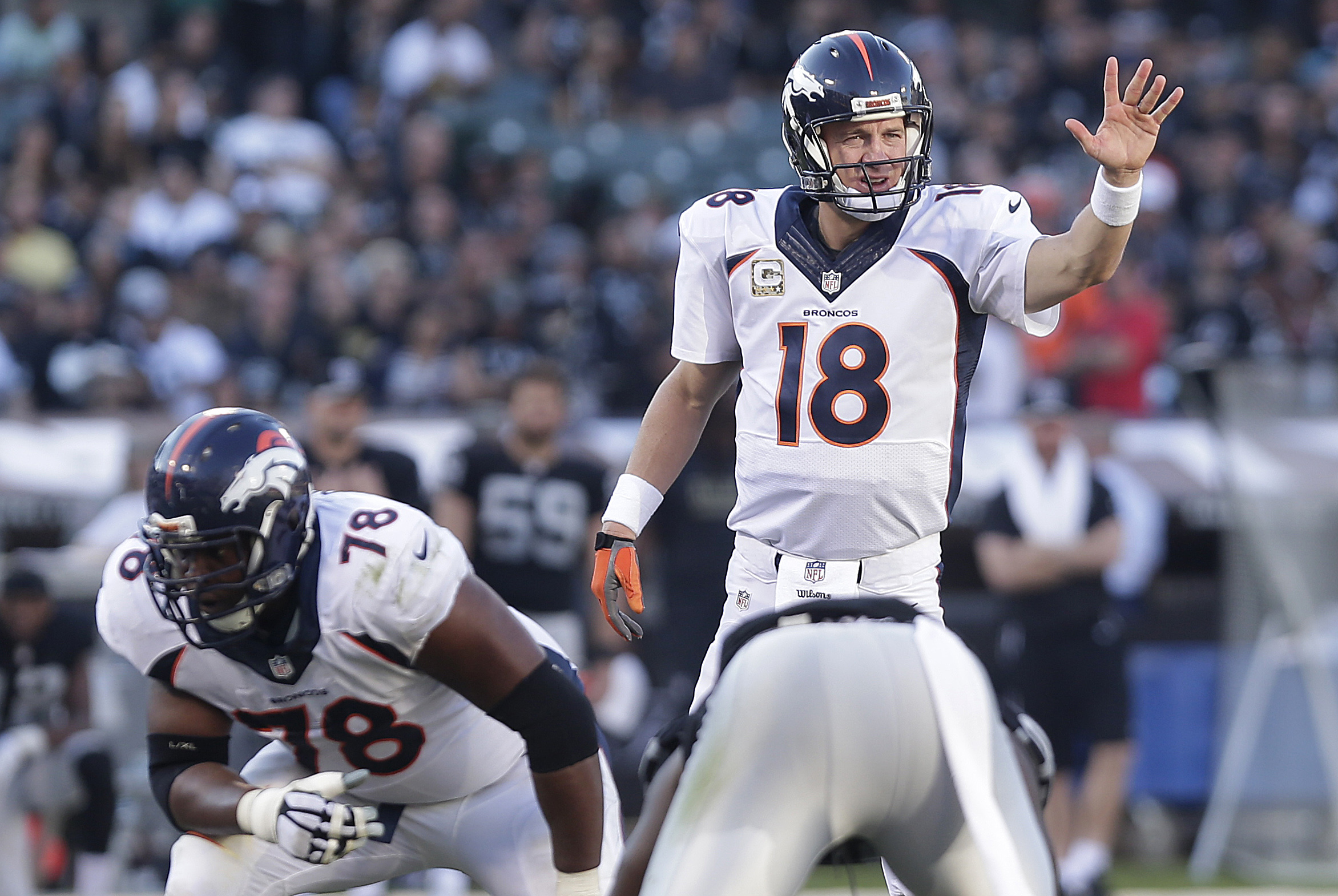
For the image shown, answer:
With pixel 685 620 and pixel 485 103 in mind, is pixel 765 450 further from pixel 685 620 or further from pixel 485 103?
pixel 485 103

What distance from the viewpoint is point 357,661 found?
322 centimetres

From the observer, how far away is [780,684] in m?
2.36

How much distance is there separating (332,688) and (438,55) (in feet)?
25.9

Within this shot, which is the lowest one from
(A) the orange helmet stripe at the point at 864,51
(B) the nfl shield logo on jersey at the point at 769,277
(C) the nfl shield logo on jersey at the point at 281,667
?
(C) the nfl shield logo on jersey at the point at 281,667

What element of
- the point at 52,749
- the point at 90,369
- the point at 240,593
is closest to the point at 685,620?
the point at 52,749

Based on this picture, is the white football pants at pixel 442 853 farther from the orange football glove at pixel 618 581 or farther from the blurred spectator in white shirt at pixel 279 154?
the blurred spectator in white shirt at pixel 279 154

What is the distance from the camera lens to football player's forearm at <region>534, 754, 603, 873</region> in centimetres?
321

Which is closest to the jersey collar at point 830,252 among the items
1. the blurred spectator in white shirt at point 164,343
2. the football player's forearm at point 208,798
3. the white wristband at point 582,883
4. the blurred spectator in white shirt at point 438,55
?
the white wristband at point 582,883

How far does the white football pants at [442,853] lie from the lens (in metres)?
3.30

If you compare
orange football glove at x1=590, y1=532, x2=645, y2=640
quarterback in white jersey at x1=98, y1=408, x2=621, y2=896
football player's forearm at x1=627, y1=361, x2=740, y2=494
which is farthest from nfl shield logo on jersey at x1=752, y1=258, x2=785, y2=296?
quarterback in white jersey at x1=98, y1=408, x2=621, y2=896

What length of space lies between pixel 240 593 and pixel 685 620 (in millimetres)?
3823

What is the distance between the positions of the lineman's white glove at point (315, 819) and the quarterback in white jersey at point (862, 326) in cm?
70

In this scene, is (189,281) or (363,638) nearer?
(363,638)

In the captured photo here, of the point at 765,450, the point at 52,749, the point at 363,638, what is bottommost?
the point at 52,749
